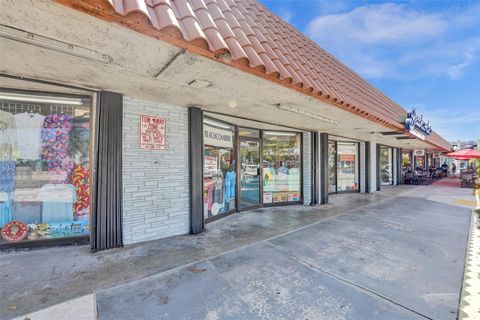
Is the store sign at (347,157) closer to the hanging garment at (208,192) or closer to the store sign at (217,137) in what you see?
the store sign at (217,137)

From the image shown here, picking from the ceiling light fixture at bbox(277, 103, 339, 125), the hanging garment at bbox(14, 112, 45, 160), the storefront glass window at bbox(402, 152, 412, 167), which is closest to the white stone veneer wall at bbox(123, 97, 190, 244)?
the hanging garment at bbox(14, 112, 45, 160)

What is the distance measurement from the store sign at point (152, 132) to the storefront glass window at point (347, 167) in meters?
8.71

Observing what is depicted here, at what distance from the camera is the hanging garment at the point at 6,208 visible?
361cm

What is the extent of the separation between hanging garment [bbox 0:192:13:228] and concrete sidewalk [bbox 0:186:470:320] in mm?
595

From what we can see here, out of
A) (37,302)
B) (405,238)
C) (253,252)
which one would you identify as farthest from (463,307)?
(37,302)

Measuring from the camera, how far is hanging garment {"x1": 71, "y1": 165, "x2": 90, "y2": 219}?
3.99 metres

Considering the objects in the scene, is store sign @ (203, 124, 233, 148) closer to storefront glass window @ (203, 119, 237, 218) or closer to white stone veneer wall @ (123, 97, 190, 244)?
storefront glass window @ (203, 119, 237, 218)

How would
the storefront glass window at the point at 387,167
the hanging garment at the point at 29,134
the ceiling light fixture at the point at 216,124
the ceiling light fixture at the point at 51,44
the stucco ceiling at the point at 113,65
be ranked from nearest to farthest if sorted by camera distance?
the stucco ceiling at the point at 113,65 < the ceiling light fixture at the point at 51,44 < the hanging garment at the point at 29,134 < the ceiling light fixture at the point at 216,124 < the storefront glass window at the point at 387,167

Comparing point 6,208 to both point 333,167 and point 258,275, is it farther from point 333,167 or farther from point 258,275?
point 333,167

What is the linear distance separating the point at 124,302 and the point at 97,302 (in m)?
0.29

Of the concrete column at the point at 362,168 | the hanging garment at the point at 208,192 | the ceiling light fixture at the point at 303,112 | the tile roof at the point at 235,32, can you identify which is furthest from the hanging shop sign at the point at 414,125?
the hanging garment at the point at 208,192

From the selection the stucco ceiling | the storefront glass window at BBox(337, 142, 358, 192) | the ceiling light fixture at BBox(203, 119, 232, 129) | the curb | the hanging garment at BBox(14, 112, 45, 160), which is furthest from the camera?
the storefront glass window at BBox(337, 142, 358, 192)

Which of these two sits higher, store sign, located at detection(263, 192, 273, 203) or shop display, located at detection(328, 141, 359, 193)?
shop display, located at detection(328, 141, 359, 193)

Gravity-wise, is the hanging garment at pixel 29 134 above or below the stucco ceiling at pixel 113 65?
below
